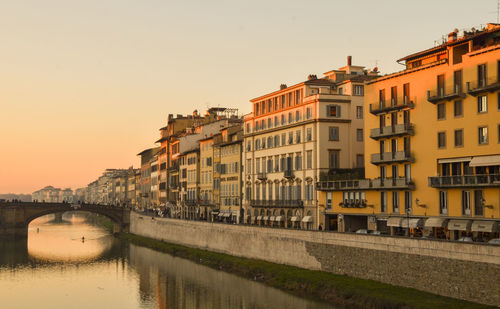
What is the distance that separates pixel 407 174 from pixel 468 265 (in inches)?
728

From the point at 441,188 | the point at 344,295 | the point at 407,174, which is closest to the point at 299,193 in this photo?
the point at 407,174

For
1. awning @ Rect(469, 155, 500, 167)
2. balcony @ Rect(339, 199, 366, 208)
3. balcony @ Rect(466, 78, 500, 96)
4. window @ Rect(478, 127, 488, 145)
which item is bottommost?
balcony @ Rect(339, 199, 366, 208)

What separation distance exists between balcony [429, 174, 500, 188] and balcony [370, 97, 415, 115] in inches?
278

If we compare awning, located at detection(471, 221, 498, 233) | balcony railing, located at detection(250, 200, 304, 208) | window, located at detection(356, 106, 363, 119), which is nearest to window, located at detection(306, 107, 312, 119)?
window, located at detection(356, 106, 363, 119)

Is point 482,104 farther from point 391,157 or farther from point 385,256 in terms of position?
point 385,256

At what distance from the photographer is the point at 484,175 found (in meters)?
46.6

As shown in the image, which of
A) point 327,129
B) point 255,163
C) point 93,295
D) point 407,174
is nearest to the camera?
point 407,174

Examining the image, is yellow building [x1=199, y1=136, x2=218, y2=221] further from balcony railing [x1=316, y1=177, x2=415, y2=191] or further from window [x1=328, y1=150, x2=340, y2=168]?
balcony railing [x1=316, y1=177, x2=415, y2=191]

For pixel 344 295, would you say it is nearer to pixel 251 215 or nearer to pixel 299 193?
pixel 299 193

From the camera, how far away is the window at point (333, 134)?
68625 millimetres

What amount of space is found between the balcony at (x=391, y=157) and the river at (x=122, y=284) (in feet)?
50.4

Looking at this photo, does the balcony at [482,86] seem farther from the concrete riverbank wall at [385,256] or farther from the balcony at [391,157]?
the concrete riverbank wall at [385,256]

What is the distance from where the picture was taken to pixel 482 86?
4709 centimetres

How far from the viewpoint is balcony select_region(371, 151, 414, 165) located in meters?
55.2
